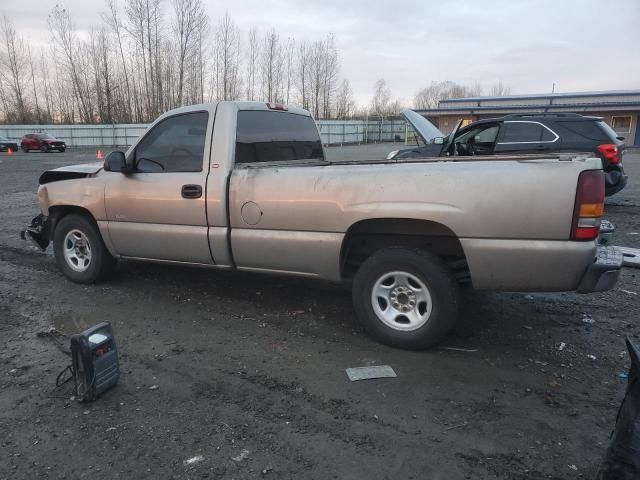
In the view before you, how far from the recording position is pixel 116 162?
4.75 meters

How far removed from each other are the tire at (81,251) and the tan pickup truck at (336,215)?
0.01 metres

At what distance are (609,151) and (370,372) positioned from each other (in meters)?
7.68

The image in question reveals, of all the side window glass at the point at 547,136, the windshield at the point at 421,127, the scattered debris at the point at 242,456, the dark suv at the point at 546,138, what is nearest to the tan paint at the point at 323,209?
the scattered debris at the point at 242,456

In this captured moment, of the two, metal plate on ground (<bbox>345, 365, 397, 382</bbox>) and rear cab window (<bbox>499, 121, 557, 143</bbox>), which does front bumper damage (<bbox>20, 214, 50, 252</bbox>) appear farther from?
rear cab window (<bbox>499, 121, 557, 143</bbox>)

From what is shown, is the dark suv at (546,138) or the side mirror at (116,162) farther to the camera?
Answer: the dark suv at (546,138)

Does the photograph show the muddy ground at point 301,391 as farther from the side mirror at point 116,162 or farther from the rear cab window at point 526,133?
the rear cab window at point 526,133

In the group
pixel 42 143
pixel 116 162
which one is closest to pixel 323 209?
pixel 116 162

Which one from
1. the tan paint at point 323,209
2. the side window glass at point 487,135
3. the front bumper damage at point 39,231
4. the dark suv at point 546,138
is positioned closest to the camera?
the tan paint at point 323,209

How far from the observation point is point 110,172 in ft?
16.5

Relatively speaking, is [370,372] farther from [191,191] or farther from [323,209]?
[191,191]

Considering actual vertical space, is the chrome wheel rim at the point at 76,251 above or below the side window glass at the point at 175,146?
below

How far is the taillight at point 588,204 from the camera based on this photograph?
3.10 meters

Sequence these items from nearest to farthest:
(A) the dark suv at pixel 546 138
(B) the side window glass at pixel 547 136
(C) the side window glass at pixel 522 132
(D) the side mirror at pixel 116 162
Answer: (D) the side mirror at pixel 116 162
(A) the dark suv at pixel 546 138
(B) the side window glass at pixel 547 136
(C) the side window glass at pixel 522 132

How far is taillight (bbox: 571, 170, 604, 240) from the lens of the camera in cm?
310
